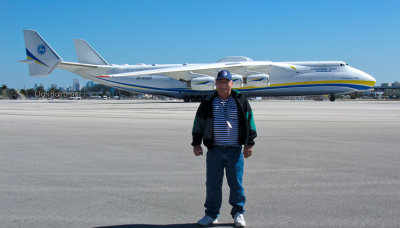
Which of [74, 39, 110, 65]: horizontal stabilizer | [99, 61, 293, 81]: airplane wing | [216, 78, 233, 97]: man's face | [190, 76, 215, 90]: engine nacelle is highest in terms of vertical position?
[74, 39, 110, 65]: horizontal stabilizer

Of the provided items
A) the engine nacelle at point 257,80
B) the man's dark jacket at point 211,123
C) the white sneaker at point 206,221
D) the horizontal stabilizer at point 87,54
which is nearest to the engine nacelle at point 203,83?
the engine nacelle at point 257,80

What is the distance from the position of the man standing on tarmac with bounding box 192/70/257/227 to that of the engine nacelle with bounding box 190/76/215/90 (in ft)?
107

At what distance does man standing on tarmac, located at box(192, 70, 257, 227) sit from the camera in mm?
4246

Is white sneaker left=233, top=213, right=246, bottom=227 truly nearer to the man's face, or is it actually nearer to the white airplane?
the man's face

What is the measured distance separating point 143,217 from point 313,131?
8.85 m

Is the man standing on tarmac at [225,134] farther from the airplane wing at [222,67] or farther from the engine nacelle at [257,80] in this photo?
the engine nacelle at [257,80]

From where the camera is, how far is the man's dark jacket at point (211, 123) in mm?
4238

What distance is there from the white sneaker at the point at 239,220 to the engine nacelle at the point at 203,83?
32868 mm

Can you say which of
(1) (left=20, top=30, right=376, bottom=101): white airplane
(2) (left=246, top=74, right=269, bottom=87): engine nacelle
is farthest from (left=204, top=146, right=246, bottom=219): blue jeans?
(2) (left=246, top=74, right=269, bottom=87): engine nacelle

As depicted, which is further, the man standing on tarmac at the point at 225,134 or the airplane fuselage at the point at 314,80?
the airplane fuselage at the point at 314,80

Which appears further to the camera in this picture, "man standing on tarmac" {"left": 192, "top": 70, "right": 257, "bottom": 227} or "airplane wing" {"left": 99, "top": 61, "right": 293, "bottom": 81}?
"airplane wing" {"left": 99, "top": 61, "right": 293, "bottom": 81}

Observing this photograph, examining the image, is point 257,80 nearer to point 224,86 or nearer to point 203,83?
point 203,83

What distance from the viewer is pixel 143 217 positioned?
425 cm

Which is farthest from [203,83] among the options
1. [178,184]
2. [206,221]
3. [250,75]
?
[206,221]
